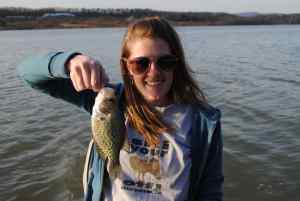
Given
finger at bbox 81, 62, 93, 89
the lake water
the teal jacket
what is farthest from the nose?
the lake water

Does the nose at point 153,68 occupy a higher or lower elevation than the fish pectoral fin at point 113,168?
higher

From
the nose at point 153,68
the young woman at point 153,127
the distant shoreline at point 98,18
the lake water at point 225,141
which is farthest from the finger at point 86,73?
the distant shoreline at point 98,18

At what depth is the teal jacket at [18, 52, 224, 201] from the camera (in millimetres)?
3328

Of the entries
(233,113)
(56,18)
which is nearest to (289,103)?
(233,113)

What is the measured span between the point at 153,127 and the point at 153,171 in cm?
34

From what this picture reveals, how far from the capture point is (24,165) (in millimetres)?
9266

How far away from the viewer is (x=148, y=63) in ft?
10.7

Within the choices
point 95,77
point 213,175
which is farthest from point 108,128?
point 213,175

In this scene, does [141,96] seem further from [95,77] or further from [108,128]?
[95,77]

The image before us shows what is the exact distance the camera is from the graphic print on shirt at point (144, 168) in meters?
3.36

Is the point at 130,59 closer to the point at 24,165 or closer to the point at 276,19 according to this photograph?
the point at 24,165

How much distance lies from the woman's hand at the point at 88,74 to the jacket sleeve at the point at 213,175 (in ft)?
3.71

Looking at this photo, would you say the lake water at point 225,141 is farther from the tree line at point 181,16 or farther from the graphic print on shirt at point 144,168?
the tree line at point 181,16

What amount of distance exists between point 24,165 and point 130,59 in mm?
6656
